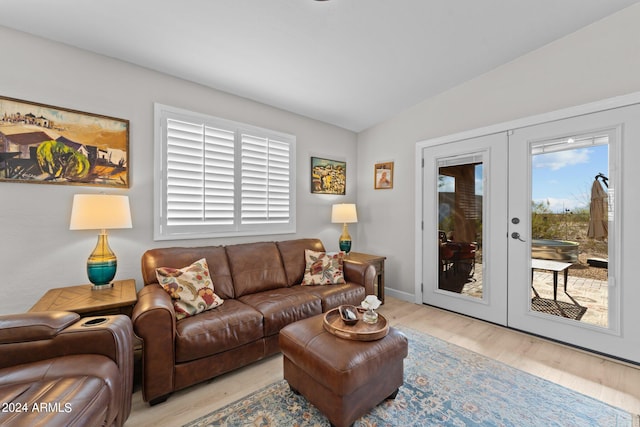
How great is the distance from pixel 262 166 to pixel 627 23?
3490 mm

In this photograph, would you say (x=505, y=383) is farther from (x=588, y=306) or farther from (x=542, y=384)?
(x=588, y=306)

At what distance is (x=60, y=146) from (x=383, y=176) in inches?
137

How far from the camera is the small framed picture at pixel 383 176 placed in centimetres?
385

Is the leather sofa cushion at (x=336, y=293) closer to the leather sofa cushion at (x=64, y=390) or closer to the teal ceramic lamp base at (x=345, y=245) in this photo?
the teal ceramic lamp base at (x=345, y=245)

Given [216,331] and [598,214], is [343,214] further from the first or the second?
[598,214]

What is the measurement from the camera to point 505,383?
1905 mm

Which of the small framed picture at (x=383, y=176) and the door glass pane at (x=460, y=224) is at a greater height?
the small framed picture at (x=383, y=176)

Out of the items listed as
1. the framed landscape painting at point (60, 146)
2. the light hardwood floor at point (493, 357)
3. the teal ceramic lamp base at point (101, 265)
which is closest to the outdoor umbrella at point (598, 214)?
the light hardwood floor at point (493, 357)

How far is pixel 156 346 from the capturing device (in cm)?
163

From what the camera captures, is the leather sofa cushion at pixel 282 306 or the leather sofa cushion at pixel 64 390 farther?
the leather sofa cushion at pixel 282 306

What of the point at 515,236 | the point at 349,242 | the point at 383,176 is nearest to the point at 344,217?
the point at 349,242

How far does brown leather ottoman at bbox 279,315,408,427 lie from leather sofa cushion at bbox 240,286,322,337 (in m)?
0.40

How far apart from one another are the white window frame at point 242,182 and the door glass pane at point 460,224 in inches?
74.8

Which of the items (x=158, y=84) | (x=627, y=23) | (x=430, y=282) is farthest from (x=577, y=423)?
(x=158, y=84)
